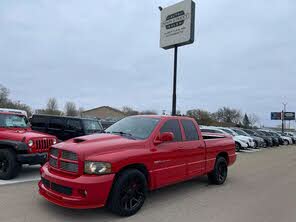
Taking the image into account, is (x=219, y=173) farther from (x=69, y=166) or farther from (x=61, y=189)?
(x=61, y=189)

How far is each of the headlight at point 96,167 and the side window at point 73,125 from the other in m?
8.91

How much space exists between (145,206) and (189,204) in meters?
1.00

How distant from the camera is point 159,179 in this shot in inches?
241

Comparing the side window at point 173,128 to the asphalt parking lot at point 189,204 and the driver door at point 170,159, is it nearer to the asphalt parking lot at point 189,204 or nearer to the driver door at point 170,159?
the driver door at point 170,159

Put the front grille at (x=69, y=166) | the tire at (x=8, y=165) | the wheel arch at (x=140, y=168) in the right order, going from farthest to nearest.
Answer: the tire at (x=8, y=165)
the wheel arch at (x=140, y=168)
the front grille at (x=69, y=166)

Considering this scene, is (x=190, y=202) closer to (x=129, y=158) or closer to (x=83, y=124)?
(x=129, y=158)

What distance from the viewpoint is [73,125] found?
547 inches

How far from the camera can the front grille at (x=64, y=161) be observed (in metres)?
5.09

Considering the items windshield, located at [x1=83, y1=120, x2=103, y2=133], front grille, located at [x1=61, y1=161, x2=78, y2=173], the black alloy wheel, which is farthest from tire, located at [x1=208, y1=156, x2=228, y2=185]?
windshield, located at [x1=83, y1=120, x2=103, y2=133]

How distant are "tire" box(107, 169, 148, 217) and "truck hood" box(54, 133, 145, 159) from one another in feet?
1.58

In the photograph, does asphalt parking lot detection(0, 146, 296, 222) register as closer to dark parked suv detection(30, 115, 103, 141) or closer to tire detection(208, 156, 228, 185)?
tire detection(208, 156, 228, 185)

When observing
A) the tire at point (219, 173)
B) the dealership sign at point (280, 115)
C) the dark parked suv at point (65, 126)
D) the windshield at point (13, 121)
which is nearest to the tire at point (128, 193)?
the tire at point (219, 173)

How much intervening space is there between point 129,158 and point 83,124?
8781mm

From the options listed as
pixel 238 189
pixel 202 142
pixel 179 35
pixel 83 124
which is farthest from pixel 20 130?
pixel 179 35
